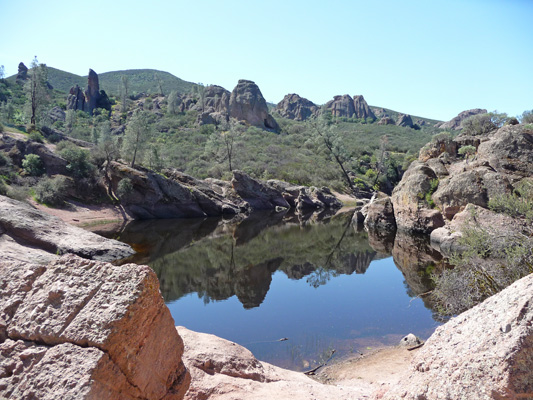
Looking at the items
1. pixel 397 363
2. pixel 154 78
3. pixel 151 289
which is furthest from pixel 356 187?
pixel 154 78

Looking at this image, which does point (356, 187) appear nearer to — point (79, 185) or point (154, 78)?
point (79, 185)

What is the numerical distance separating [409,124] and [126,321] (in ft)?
465

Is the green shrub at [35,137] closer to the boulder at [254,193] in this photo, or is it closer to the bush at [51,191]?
the bush at [51,191]

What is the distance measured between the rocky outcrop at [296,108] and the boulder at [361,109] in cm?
1878

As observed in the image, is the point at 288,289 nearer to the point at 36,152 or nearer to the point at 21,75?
the point at 36,152

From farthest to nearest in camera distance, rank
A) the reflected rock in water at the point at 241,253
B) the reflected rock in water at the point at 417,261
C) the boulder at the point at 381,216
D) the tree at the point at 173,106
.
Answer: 1. the tree at the point at 173,106
2. the boulder at the point at 381,216
3. the reflected rock in water at the point at 241,253
4. the reflected rock in water at the point at 417,261

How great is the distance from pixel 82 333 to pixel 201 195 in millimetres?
34642

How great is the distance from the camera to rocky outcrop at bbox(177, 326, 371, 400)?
4984mm

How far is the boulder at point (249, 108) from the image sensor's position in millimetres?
89500

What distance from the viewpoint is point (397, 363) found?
7.99 meters

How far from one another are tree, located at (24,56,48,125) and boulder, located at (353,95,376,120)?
377 feet

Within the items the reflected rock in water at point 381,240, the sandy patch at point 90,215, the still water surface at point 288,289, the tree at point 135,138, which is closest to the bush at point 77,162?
the sandy patch at point 90,215

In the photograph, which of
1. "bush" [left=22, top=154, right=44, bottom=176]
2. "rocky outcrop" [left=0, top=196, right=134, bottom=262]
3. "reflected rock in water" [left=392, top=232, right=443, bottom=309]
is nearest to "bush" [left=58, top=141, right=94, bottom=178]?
"bush" [left=22, top=154, right=44, bottom=176]

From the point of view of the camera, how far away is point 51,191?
95.7 ft
